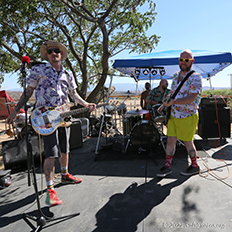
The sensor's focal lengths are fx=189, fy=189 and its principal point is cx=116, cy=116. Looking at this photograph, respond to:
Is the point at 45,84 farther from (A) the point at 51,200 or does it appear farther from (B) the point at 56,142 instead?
(A) the point at 51,200

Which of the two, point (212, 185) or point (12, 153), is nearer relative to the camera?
point (212, 185)

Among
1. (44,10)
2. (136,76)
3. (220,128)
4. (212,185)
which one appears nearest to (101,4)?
(44,10)

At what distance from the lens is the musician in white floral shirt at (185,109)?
8.99 ft

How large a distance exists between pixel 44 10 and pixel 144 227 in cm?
784

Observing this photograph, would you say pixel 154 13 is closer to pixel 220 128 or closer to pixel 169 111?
pixel 220 128

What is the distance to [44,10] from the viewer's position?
7102 millimetres

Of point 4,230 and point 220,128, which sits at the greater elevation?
point 220,128

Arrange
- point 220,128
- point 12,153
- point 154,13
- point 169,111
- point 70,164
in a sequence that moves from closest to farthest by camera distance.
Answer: point 169,111 → point 12,153 → point 70,164 → point 220,128 → point 154,13

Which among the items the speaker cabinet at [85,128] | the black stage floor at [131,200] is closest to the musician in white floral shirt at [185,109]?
the black stage floor at [131,200]

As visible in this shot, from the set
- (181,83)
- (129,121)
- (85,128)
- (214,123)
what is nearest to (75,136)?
(85,128)

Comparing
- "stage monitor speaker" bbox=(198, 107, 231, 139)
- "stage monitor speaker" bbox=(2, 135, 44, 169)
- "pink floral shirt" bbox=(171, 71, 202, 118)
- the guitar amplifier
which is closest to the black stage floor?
"stage monitor speaker" bbox=(2, 135, 44, 169)

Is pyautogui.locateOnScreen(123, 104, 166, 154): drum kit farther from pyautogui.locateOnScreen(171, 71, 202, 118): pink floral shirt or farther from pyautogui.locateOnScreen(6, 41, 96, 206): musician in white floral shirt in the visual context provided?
pyautogui.locateOnScreen(6, 41, 96, 206): musician in white floral shirt

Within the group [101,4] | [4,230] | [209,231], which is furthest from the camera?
[101,4]

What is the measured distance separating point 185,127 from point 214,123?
8.31 ft
